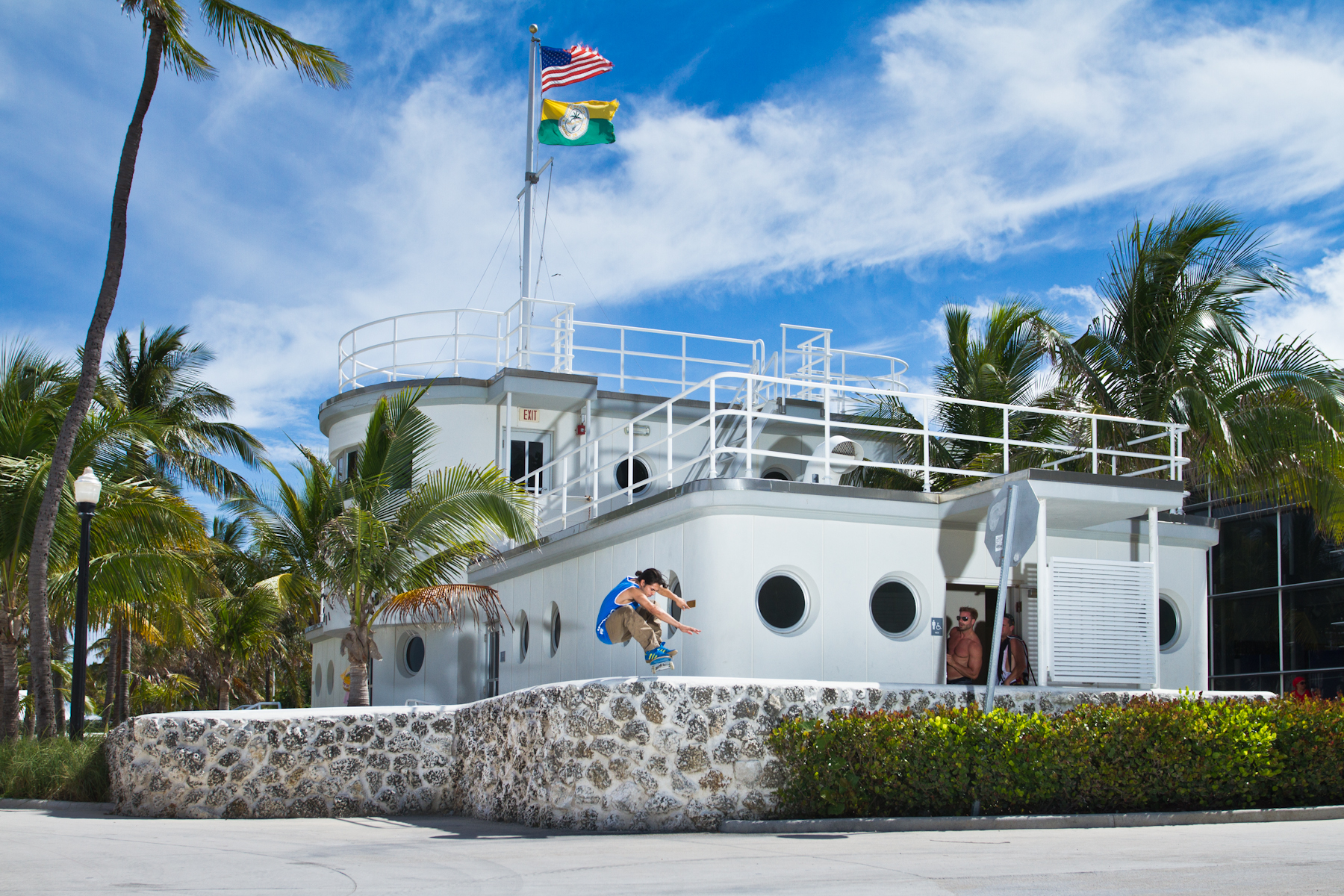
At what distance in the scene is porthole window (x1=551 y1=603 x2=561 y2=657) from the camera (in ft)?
49.0

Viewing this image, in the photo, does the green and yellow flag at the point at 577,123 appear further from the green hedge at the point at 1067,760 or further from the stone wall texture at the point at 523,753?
the green hedge at the point at 1067,760

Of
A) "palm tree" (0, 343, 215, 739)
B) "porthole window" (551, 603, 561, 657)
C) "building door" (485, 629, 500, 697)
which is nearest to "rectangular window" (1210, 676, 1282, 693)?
"building door" (485, 629, 500, 697)

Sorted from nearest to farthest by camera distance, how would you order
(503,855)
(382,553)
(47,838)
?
(503,855) < (47,838) < (382,553)

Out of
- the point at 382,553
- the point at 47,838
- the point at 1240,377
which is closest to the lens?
the point at 47,838

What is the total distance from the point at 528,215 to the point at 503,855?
16.0 meters

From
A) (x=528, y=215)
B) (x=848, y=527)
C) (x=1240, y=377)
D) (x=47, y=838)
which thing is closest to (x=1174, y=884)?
(x=848, y=527)

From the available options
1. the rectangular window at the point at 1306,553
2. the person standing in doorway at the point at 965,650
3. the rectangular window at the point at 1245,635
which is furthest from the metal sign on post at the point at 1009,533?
the rectangular window at the point at 1245,635

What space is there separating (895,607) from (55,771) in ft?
31.6

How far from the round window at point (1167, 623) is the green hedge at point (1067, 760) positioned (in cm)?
224

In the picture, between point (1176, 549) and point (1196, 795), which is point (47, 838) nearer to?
point (1196, 795)

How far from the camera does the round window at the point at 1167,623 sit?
14.1 meters

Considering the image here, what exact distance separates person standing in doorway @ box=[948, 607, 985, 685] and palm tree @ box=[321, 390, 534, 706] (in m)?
5.54

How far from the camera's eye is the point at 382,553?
632 inches

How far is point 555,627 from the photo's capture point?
15047mm
